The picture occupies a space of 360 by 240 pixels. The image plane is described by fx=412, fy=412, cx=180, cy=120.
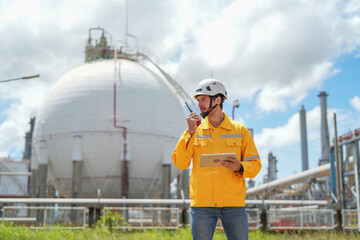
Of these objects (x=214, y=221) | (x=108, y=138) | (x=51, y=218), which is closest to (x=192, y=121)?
(x=214, y=221)

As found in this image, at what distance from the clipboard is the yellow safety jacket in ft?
0.51

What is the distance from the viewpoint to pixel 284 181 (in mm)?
32250

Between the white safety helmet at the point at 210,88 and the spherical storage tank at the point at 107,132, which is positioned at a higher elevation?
the spherical storage tank at the point at 107,132

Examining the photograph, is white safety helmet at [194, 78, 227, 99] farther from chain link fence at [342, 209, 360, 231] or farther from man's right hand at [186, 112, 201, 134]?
chain link fence at [342, 209, 360, 231]

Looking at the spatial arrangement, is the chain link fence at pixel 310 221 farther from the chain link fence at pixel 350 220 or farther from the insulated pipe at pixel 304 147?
the insulated pipe at pixel 304 147

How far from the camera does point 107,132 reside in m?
24.8

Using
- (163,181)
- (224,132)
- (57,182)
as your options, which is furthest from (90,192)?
A: (224,132)

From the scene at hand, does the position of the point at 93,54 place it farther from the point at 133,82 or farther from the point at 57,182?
Result: the point at 57,182

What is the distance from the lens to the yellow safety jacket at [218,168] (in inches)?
147

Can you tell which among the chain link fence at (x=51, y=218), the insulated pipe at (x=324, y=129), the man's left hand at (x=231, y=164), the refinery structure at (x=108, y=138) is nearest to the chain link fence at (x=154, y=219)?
the chain link fence at (x=51, y=218)

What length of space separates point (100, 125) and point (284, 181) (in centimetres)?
1559

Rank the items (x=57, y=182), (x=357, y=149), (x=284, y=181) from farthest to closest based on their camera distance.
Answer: (x=284, y=181)
(x=57, y=182)
(x=357, y=149)

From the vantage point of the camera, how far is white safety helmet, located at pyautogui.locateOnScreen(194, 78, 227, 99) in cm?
395

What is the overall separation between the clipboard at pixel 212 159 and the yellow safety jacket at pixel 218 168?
15 centimetres
